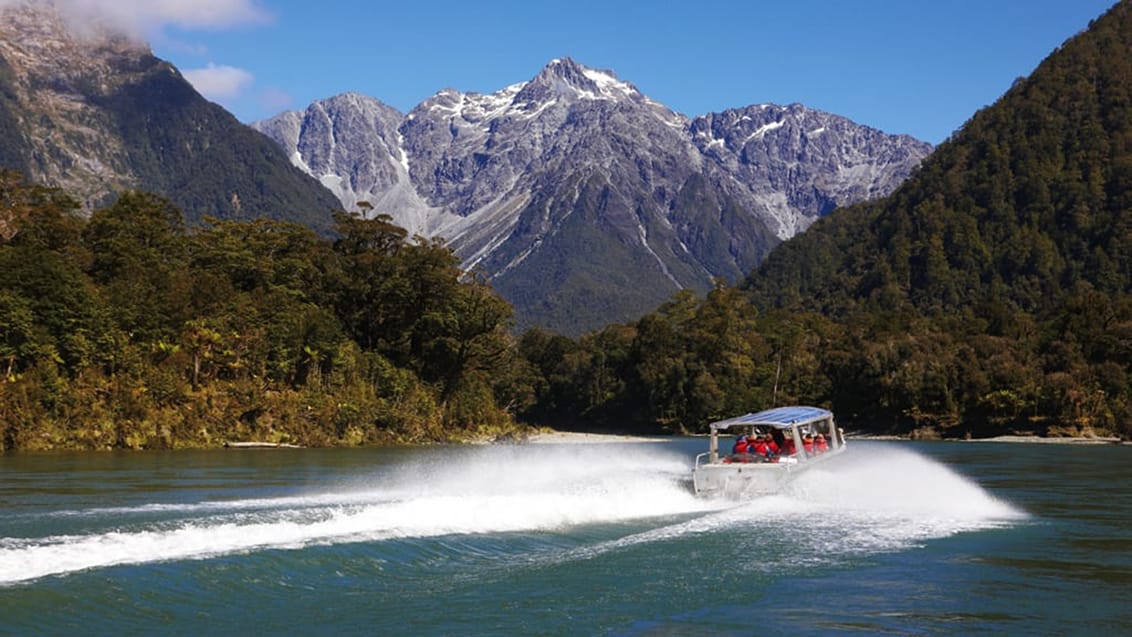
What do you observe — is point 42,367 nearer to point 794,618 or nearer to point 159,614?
point 159,614

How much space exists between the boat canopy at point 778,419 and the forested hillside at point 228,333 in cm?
4128

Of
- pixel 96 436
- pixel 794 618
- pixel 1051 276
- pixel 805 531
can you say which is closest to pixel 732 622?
pixel 794 618

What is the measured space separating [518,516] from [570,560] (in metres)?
4.78

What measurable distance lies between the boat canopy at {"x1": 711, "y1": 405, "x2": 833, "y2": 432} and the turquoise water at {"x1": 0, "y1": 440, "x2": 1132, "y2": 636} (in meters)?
1.98

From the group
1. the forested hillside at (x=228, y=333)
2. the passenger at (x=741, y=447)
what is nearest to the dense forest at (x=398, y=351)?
the forested hillside at (x=228, y=333)

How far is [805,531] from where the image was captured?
26906mm

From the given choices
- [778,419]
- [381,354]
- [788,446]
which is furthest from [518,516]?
[381,354]

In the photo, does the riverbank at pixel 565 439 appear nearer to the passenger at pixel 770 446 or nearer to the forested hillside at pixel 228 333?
the forested hillside at pixel 228 333

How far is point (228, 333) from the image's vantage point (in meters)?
75.6

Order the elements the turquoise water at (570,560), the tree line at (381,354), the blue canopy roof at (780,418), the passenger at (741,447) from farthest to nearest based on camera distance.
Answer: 1. the tree line at (381,354)
2. the blue canopy roof at (780,418)
3. the passenger at (741,447)
4. the turquoise water at (570,560)

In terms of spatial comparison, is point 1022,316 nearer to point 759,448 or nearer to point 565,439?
point 565,439

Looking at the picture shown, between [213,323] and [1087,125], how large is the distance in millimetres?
172367

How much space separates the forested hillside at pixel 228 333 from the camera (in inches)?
2511

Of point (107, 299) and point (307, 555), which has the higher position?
point (107, 299)
